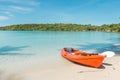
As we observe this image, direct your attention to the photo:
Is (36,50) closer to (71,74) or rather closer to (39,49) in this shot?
(39,49)

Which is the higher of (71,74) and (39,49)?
(71,74)

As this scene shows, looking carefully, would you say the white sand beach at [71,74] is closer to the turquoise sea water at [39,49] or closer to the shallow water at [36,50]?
the shallow water at [36,50]

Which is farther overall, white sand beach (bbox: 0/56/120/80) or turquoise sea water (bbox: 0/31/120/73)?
turquoise sea water (bbox: 0/31/120/73)

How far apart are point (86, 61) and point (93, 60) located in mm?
505

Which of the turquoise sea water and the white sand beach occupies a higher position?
the white sand beach

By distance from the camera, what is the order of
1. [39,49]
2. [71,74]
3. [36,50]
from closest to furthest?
[71,74] → [36,50] → [39,49]

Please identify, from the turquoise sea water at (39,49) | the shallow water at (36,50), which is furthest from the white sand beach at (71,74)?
the turquoise sea water at (39,49)

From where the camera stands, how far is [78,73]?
937cm

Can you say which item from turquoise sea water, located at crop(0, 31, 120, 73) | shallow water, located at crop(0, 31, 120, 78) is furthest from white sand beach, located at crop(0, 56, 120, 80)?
turquoise sea water, located at crop(0, 31, 120, 73)

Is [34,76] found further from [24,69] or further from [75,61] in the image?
[75,61]

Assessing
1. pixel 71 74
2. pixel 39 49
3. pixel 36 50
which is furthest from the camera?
pixel 39 49

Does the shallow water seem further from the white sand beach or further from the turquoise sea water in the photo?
the white sand beach

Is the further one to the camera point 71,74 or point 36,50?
point 36,50

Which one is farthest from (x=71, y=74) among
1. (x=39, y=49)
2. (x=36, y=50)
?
(x=39, y=49)
